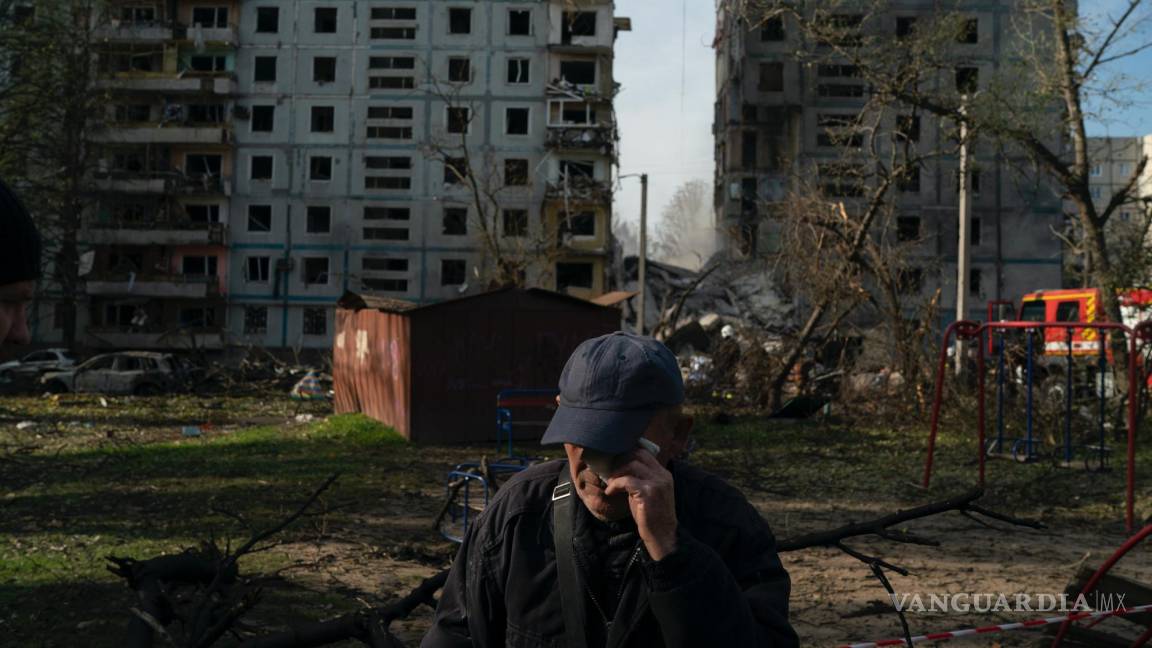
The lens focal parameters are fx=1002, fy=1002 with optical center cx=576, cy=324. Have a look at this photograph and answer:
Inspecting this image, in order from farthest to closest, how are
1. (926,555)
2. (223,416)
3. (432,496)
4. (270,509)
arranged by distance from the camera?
(223,416) → (432,496) → (270,509) → (926,555)

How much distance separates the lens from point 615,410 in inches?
75.6

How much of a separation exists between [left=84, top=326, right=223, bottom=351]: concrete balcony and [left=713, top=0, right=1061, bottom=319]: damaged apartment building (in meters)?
23.9

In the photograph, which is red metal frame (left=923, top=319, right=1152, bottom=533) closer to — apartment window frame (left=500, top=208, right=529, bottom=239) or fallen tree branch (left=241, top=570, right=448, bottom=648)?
fallen tree branch (left=241, top=570, right=448, bottom=648)

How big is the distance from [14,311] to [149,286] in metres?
46.5

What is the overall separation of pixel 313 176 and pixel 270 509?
3876cm

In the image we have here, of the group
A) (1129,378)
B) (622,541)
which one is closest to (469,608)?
(622,541)

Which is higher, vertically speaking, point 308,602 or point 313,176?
point 313,176

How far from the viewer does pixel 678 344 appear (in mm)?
37375

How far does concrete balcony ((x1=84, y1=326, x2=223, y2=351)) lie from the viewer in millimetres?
44781

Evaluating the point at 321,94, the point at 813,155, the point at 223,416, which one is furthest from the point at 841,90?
the point at 223,416

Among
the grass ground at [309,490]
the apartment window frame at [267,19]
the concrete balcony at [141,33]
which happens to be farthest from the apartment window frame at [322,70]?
the grass ground at [309,490]

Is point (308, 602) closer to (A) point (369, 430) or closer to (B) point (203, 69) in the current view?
(A) point (369, 430)

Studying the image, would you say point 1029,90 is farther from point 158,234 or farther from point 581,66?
point 158,234

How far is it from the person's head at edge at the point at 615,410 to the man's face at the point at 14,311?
3.58 ft
